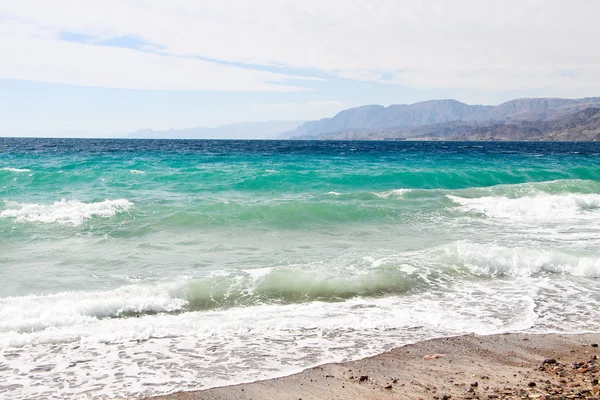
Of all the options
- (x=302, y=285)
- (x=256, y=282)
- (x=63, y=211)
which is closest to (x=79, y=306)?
(x=256, y=282)

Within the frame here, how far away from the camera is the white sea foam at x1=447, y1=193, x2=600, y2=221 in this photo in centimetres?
1885

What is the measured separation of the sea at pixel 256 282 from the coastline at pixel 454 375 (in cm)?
31

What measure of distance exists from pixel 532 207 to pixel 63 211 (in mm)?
18569

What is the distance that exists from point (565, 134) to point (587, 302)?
7851 inches

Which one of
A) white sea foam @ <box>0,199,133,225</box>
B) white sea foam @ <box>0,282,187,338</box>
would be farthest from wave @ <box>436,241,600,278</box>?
white sea foam @ <box>0,199,133,225</box>

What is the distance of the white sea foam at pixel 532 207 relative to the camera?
18853mm

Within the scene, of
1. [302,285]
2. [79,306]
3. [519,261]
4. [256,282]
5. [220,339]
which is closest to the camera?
[220,339]

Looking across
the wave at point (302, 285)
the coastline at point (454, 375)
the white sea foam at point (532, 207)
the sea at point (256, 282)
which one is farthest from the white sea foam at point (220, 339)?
the white sea foam at point (532, 207)

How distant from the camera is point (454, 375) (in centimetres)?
591

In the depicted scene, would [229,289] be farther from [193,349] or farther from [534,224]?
[534,224]

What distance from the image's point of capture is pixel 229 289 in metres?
9.59

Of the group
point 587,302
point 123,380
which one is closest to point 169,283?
point 123,380

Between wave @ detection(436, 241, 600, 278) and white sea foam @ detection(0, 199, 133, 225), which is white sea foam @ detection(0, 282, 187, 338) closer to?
Result: wave @ detection(436, 241, 600, 278)

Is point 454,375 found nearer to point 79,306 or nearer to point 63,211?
point 79,306
